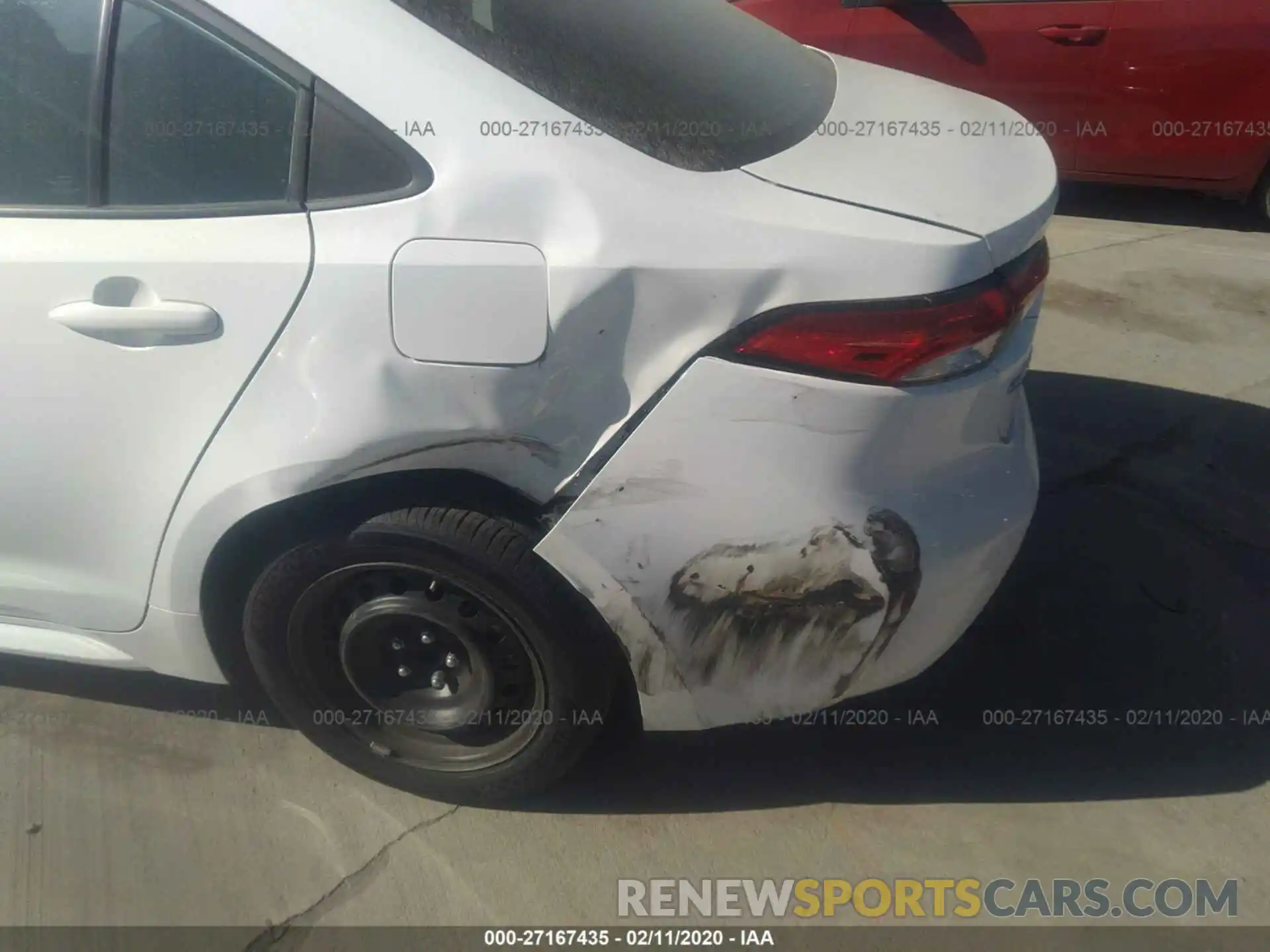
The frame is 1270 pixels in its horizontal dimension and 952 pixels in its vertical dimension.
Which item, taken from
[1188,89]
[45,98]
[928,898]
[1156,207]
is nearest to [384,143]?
[45,98]

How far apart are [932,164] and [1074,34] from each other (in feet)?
13.5

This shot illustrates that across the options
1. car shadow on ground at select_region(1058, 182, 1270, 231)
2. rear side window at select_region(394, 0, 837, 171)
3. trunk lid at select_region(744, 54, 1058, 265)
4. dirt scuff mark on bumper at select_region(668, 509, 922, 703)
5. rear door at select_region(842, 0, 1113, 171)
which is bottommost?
car shadow on ground at select_region(1058, 182, 1270, 231)

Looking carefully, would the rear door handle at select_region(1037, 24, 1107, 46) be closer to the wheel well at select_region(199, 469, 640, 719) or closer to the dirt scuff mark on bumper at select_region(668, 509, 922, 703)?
the dirt scuff mark on bumper at select_region(668, 509, 922, 703)

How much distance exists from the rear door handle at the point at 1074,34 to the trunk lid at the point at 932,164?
3542mm

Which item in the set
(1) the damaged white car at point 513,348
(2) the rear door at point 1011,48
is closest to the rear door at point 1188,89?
(2) the rear door at point 1011,48

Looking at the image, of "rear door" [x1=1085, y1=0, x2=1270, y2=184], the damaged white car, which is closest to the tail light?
the damaged white car

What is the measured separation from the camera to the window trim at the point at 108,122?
176cm

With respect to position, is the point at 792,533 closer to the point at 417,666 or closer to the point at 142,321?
the point at 417,666

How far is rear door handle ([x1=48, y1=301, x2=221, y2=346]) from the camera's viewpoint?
180 centimetres

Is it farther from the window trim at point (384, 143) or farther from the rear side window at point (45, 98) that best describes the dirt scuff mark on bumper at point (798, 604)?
the rear side window at point (45, 98)

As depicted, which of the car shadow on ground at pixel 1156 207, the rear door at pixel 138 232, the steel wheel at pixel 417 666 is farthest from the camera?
the car shadow on ground at pixel 1156 207

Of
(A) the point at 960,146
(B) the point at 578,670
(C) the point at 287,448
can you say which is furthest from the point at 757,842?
(A) the point at 960,146

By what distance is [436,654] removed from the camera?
2.15 meters

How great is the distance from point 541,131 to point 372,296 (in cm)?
39
